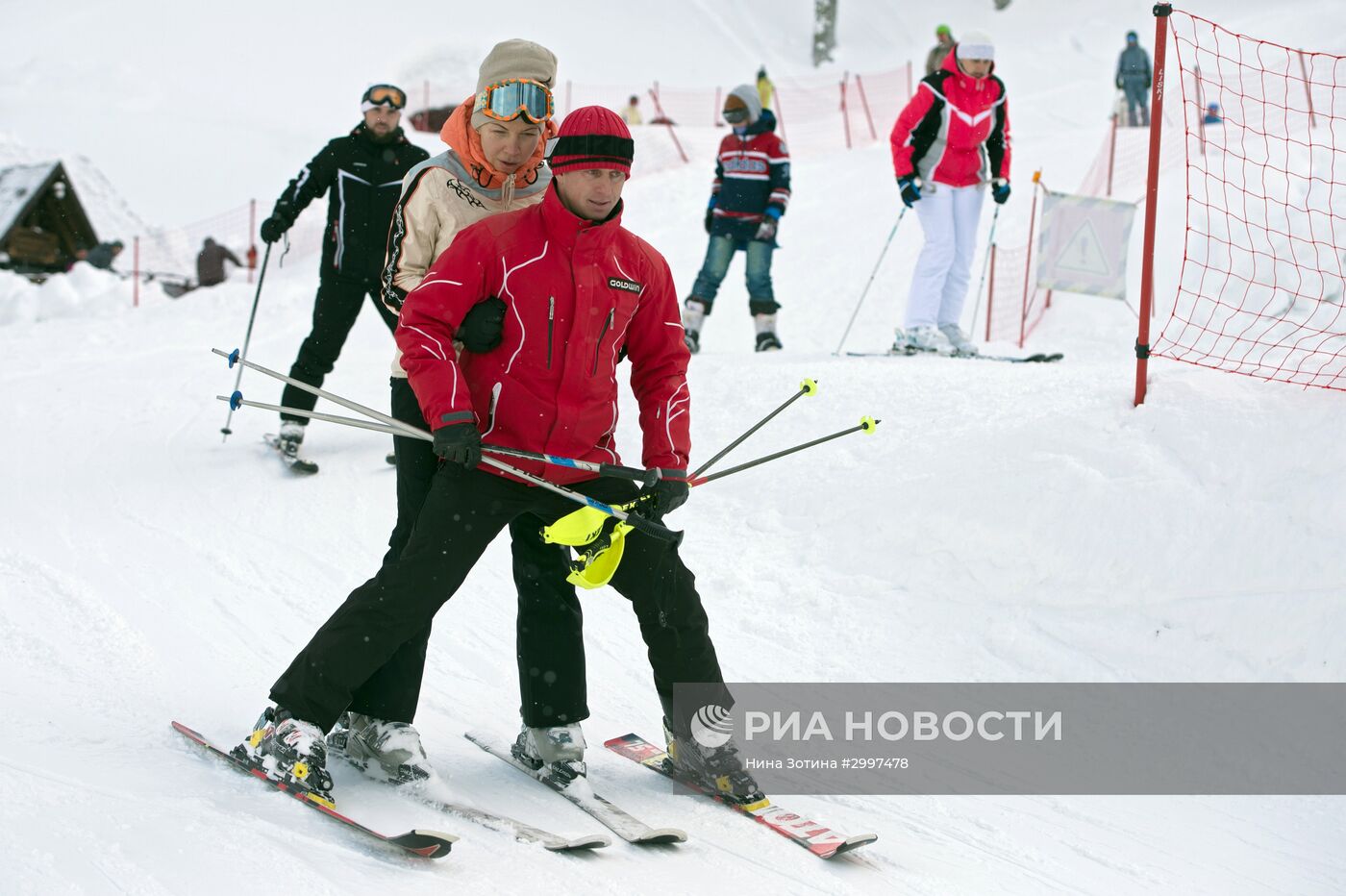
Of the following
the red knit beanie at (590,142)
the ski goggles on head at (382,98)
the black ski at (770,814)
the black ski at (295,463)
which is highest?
the ski goggles on head at (382,98)

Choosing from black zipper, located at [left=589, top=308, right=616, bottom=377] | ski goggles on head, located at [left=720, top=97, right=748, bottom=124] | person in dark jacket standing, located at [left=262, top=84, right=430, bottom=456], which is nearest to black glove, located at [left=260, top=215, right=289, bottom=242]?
person in dark jacket standing, located at [left=262, top=84, right=430, bottom=456]

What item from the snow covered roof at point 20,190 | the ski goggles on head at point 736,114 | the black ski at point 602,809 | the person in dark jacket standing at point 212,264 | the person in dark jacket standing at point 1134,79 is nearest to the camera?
the black ski at point 602,809

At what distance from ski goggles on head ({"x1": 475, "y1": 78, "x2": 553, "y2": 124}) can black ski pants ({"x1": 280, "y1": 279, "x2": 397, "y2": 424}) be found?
282 centimetres

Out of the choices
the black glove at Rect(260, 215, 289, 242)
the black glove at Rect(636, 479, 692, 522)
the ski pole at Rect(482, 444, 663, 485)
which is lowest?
the black glove at Rect(636, 479, 692, 522)

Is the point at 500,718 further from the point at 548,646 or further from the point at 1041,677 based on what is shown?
the point at 1041,677

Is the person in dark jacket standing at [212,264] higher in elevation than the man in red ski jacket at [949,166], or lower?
lower

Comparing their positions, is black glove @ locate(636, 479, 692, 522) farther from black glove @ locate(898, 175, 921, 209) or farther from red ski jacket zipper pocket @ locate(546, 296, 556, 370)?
black glove @ locate(898, 175, 921, 209)

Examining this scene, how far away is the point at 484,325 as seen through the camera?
2.88 meters

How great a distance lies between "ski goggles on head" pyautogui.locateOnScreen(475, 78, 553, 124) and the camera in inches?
120

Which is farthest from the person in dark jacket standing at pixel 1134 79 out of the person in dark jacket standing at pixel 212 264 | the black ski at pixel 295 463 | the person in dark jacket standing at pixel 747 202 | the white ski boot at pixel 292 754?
the white ski boot at pixel 292 754

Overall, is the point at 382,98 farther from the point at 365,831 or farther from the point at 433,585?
the point at 365,831

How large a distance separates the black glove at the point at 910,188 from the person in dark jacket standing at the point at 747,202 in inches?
37.5

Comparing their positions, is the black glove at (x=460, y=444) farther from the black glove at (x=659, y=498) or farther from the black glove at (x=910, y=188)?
the black glove at (x=910, y=188)

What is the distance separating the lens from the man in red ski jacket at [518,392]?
2.85 metres
